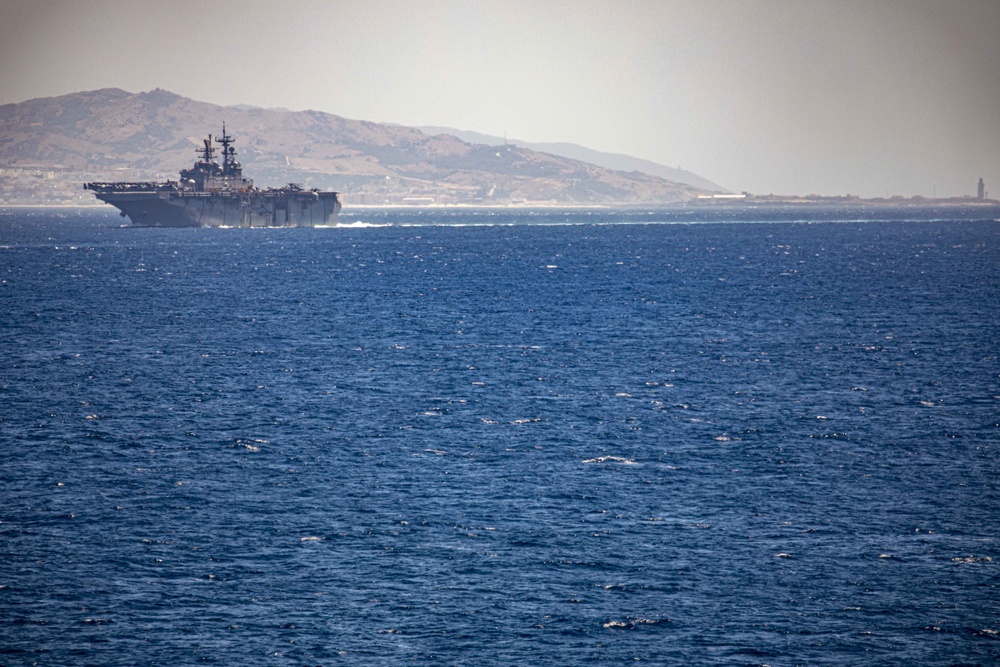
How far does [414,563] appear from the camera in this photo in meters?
30.7

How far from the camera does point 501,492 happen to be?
3772cm

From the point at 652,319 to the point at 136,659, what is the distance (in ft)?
218

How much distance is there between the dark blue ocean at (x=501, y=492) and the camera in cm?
2645

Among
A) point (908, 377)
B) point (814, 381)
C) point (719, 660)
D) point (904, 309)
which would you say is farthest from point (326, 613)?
point (904, 309)

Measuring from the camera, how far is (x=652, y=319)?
8769 cm

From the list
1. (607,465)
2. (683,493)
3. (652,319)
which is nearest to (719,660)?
(683,493)

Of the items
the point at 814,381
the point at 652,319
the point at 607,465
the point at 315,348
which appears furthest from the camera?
the point at 652,319

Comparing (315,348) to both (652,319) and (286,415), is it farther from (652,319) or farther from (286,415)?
(652,319)

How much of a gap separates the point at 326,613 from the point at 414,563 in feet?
13.0

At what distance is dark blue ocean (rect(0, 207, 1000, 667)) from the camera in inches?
1041

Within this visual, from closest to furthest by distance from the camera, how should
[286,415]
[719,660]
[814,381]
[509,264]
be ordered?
[719,660] < [286,415] < [814,381] < [509,264]

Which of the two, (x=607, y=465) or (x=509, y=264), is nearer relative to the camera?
(x=607, y=465)

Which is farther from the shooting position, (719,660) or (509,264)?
(509,264)

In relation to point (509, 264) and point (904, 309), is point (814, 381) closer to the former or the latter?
point (904, 309)
